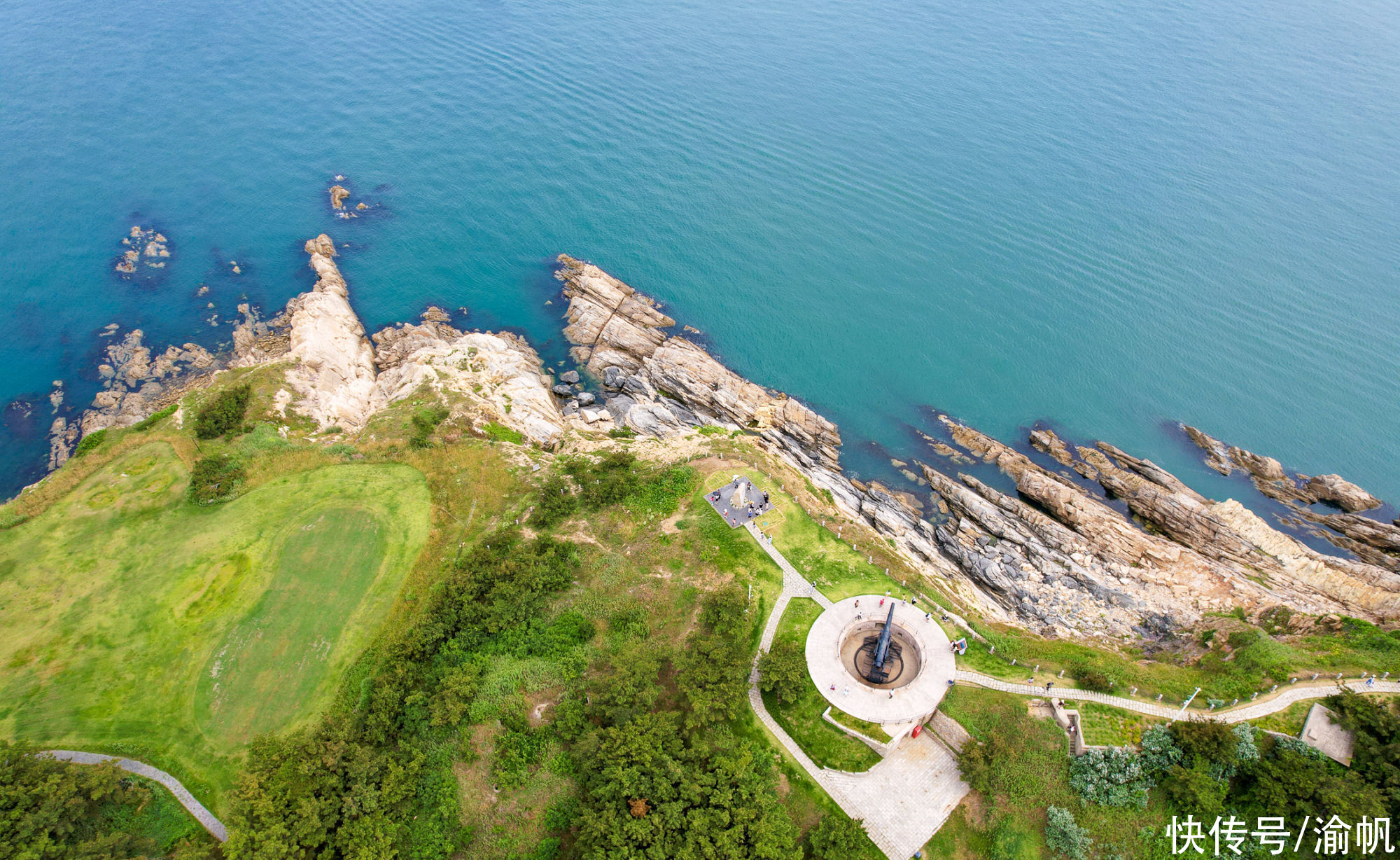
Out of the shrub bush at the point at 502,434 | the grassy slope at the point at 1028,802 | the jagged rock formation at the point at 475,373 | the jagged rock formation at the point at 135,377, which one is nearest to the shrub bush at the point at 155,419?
the jagged rock formation at the point at 135,377

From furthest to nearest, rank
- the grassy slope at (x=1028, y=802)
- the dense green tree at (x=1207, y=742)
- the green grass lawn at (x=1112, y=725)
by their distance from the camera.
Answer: the green grass lawn at (x=1112, y=725) → the grassy slope at (x=1028, y=802) → the dense green tree at (x=1207, y=742)

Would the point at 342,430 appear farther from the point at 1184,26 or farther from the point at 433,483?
the point at 1184,26

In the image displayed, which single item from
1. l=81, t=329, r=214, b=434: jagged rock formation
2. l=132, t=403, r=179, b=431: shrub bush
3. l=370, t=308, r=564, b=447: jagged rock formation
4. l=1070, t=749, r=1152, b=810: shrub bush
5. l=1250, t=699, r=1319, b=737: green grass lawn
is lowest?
l=81, t=329, r=214, b=434: jagged rock formation

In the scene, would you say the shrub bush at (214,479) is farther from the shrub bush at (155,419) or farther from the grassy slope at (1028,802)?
the grassy slope at (1028,802)

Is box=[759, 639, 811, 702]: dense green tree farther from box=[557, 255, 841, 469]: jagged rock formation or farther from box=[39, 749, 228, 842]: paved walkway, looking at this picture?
box=[39, 749, 228, 842]: paved walkway

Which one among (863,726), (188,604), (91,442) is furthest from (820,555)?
(91,442)

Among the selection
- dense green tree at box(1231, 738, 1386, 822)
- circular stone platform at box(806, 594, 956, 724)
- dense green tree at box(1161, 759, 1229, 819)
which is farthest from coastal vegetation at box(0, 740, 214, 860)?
dense green tree at box(1231, 738, 1386, 822)
